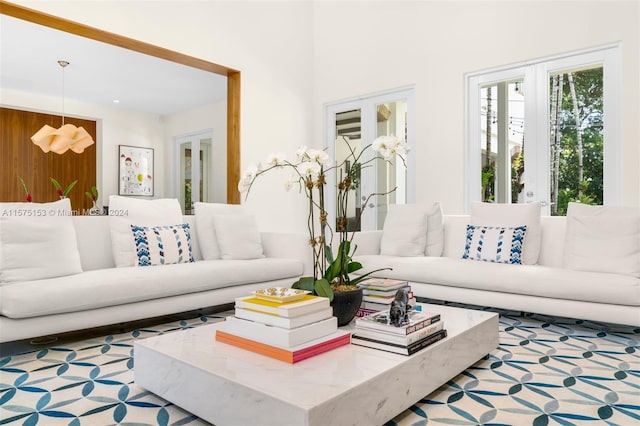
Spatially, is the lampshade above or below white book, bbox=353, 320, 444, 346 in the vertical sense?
above

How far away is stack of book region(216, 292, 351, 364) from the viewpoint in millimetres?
1533

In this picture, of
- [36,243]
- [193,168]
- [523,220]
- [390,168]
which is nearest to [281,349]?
[36,243]

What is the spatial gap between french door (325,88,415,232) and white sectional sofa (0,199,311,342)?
1891mm

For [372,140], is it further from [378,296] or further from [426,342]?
[426,342]

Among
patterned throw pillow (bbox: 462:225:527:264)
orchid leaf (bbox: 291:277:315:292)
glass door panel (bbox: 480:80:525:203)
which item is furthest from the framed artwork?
orchid leaf (bbox: 291:277:315:292)

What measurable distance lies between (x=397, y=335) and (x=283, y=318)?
1.38ft

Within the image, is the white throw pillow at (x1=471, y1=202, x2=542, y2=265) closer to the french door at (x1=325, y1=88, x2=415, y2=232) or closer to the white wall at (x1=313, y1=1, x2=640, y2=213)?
the white wall at (x1=313, y1=1, x2=640, y2=213)

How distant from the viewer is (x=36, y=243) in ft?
8.55

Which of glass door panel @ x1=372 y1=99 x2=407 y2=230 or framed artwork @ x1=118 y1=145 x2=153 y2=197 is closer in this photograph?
glass door panel @ x1=372 y1=99 x2=407 y2=230

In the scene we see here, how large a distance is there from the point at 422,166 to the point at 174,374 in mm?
3968

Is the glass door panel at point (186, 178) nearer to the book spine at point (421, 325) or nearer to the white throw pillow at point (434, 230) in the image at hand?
the white throw pillow at point (434, 230)

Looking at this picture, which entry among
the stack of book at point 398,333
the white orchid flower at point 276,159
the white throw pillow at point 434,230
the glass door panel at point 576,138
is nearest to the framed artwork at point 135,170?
the white throw pillow at point 434,230

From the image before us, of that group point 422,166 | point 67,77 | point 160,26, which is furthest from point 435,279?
point 67,77

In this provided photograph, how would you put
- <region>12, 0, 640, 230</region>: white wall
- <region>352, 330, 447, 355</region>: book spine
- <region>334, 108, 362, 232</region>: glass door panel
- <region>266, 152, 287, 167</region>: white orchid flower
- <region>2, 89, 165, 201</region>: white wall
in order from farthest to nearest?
<region>2, 89, 165, 201</region>: white wall → <region>334, 108, 362, 232</region>: glass door panel → <region>12, 0, 640, 230</region>: white wall → <region>266, 152, 287, 167</region>: white orchid flower → <region>352, 330, 447, 355</region>: book spine
